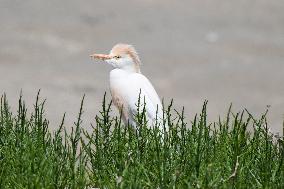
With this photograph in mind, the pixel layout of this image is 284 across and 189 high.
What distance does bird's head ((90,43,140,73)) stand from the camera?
7.15 m

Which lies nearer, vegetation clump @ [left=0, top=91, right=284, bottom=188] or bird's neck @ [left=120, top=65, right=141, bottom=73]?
vegetation clump @ [left=0, top=91, right=284, bottom=188]

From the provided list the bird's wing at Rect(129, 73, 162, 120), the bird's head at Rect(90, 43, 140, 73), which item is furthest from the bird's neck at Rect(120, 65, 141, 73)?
the bird's wing at Rect(129, 73, 162, 120)

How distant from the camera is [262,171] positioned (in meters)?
4.28

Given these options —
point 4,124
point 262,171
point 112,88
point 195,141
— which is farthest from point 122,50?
point 262,171

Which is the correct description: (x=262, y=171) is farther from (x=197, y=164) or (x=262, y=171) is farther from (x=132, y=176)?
(x=132, y=176)

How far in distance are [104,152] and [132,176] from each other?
1077 mm

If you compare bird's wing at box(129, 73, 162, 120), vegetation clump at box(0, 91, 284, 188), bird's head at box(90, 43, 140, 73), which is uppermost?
bird's head at box(90, 43, 140, 73)

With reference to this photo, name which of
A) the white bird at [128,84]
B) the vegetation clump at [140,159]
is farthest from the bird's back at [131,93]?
the vegetation clump at [140,159]

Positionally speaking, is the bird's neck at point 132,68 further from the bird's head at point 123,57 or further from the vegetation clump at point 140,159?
the vegetation clump at point 140,159

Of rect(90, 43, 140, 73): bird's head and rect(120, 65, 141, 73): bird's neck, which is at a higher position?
rect(90, 43, 140, 73): bird's head

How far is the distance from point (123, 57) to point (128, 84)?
25cm

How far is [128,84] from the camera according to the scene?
712cm

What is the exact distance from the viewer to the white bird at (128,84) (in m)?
7.00

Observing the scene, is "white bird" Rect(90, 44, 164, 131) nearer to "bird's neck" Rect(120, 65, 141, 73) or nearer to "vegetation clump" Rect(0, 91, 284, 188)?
"bird's neck" Rect(120, 65, 141, 73)
